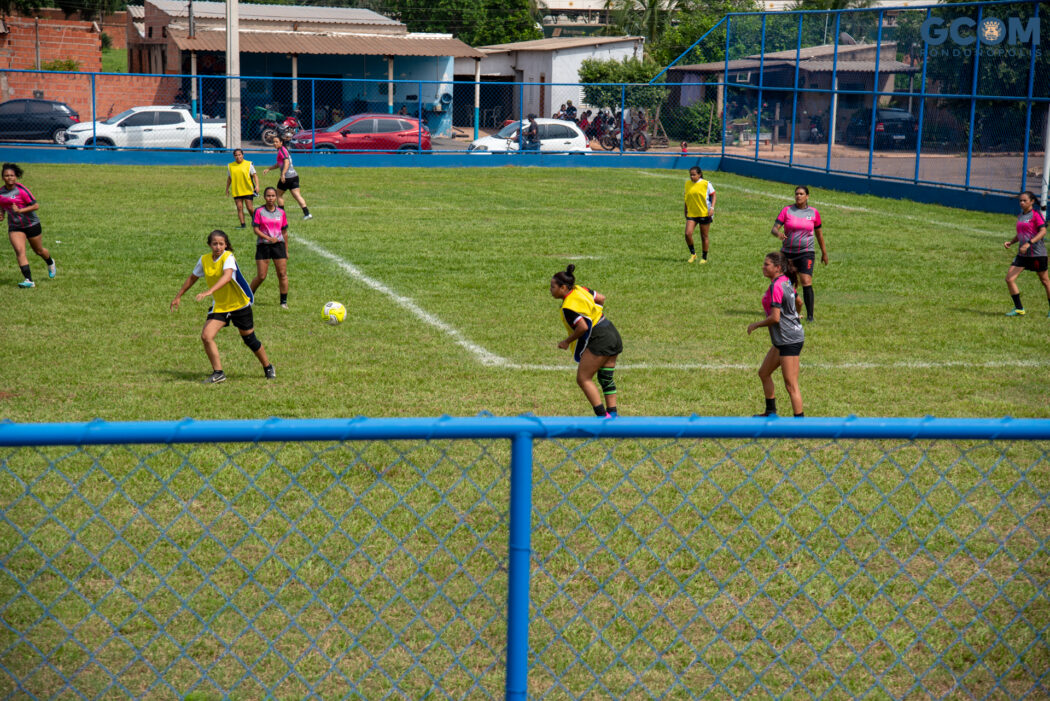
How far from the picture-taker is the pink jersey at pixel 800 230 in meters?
15.3

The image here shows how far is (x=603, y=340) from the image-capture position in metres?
9.88

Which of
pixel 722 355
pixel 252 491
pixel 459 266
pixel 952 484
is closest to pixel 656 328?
pixel 722 355

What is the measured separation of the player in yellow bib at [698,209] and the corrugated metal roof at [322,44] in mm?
32584

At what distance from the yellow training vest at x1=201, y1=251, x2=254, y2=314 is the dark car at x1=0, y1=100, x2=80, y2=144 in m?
29.3

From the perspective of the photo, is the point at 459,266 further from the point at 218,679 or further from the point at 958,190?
the point at 958,190

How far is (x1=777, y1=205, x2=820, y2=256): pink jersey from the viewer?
15305mm

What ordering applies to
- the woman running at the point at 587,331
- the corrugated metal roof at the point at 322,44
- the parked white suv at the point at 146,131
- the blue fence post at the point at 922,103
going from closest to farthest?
the woman running at the point at 587,331 → the blue fence post at the point at 922,103 → the parked white suv at the point at 146,131 → the corrugated metal roof at the point at 322,44

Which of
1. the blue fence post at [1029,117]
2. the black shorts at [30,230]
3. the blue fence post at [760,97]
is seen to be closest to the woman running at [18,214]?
the black shorts at [30,230]

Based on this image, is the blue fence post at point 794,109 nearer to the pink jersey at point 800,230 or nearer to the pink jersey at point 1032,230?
the pink jersey at point 1032,230

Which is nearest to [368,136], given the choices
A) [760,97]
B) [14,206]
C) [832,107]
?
[760,97]

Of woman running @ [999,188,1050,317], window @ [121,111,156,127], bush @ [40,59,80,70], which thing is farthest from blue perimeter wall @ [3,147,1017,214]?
bush @ [40,59,80,70]

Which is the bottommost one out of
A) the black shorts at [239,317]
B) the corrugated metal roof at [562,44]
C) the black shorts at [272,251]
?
the black shorts at [239,317]

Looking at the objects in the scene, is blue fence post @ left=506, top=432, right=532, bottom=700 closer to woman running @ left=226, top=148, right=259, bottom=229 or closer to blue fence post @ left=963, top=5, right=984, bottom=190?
woman running @ left=226, top=148, right=259, bottom=229

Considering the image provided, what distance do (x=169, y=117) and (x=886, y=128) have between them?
23.4 metres
